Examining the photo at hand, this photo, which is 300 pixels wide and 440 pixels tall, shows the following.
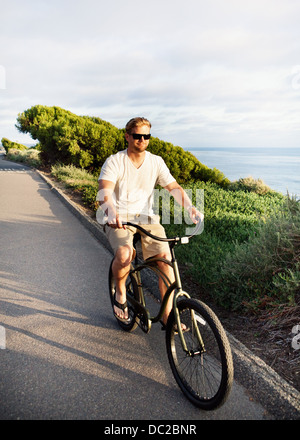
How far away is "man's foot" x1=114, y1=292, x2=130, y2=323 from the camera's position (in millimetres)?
3484

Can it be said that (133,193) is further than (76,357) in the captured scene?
Yes

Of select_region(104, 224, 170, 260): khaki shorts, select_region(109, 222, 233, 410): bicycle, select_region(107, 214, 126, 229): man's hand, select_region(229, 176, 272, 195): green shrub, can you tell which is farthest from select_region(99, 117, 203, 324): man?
select_region(229, 176, 272, 195): green shrub

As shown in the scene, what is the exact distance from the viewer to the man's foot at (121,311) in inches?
137

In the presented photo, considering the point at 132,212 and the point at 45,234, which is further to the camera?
the point at 45,234

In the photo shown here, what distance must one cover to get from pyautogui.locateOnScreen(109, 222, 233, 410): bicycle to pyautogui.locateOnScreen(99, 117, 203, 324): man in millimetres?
138

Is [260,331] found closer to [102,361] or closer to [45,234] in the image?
[102,361]

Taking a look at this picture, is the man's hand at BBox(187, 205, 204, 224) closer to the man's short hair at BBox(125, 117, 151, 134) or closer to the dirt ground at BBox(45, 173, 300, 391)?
the man's short hair at BBox(125, 117, 151, 134)

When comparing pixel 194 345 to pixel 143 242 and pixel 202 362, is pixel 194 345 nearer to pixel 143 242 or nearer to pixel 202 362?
pixel 202 362

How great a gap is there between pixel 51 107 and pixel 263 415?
35767 mm

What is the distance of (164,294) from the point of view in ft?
10.1

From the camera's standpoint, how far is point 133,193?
3.30m

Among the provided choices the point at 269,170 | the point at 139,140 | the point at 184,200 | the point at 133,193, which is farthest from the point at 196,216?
the point at 269,170

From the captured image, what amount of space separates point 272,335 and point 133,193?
1882 mm
